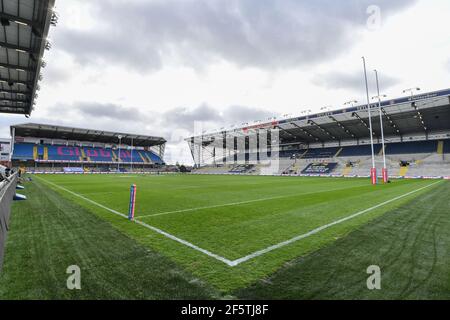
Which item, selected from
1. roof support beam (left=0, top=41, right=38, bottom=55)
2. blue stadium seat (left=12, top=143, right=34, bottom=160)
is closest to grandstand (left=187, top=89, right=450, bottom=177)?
roof support beam (left=0, top=41, right=38, bottom=55)

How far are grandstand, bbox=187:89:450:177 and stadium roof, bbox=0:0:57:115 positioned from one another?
4198cm

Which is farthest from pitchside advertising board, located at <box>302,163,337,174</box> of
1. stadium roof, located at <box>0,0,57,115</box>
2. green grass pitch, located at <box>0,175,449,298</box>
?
stadium roof, located at <box>0,0,57,115</box>

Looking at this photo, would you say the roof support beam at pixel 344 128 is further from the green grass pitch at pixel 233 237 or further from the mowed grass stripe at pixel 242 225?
the mowed grass stripe at pixel 242 225

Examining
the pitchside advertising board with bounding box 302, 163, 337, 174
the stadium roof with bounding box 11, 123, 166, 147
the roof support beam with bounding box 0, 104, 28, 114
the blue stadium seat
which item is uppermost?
the stadium roof with bounding box 11, 123, 166, 147

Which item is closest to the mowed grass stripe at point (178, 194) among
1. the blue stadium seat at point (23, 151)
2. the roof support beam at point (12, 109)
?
the roof support beam at point (12, 109)

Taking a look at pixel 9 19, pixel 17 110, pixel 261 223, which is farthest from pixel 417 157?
pixel 17 110

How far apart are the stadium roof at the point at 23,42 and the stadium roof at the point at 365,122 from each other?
138ft

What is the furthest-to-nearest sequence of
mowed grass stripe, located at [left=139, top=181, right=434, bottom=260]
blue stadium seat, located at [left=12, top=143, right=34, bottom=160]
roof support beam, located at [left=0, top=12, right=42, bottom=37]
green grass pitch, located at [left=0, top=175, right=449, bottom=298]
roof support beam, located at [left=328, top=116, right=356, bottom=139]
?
blue stadium seat, located at [left=12, top=143, right=34, bottom=160] < roof support beam, located at [left=328, top=116, right=356, bottom=139] < roof support beam, located at [left=0, top=12, right=42, bottom=37] < mowed grass stripe, located at [left=139, top=181, right=434, bottom=260] < green grass pitch, located at [left=0, top=175, right=449, bottom=298]

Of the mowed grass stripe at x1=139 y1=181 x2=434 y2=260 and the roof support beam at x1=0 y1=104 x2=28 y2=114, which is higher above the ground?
the roof support beam at x1=0 y1=104 x2=28 y2=114

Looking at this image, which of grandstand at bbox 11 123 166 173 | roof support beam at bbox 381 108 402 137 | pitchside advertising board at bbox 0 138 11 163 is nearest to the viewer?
roof support beam at bbox 381 108 402 137

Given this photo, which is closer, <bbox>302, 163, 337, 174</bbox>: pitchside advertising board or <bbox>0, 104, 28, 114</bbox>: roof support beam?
<bbox>0, 104, 28, 114</bbox>: roof support beam

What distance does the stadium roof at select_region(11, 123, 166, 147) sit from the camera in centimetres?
5585

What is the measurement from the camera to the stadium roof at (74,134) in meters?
55.9

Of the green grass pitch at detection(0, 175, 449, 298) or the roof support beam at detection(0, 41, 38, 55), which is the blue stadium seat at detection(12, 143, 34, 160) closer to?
the roof support beam at detection(0, 41, 38, 55)
